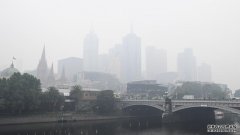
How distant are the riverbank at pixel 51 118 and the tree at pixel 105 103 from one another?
3.98m

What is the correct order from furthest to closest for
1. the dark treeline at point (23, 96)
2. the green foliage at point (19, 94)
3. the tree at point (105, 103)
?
the tree at point (105, 103), the dark treeline at point (23, 96), the green foliage at point (19, 94)

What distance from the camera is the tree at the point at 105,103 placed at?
124125mm

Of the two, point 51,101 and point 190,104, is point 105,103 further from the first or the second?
point 190,104

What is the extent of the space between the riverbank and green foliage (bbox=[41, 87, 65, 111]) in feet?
18.1

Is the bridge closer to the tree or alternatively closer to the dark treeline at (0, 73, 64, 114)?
the tree

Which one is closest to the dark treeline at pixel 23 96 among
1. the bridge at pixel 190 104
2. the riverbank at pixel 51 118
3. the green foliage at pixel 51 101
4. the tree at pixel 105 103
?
the green foliage at pixel 51 101

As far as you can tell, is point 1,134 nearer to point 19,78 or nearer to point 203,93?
point 19,78

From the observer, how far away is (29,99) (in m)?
98.4

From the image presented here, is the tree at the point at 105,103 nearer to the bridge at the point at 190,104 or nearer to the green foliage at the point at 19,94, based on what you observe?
the bridge at the point at 190,104

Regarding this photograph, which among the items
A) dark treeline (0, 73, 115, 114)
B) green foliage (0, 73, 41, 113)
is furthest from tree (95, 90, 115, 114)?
green foliage (0, 73, 41, 113)

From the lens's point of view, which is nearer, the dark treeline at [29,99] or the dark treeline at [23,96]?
the dark treeline at [23,96]

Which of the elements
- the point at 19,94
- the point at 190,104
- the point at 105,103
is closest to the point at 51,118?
the point at 19,94

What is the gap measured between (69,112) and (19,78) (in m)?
24.1

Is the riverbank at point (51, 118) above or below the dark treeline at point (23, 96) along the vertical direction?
below
